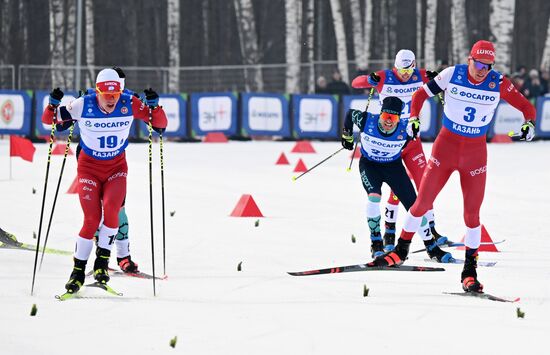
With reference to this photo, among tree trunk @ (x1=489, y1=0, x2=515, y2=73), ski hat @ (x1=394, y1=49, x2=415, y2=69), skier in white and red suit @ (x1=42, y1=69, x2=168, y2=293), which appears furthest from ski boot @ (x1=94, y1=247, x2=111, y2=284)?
tree trunk @ (x1=489, y1=0, x2=515, y2=73)

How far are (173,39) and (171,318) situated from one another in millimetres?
28913

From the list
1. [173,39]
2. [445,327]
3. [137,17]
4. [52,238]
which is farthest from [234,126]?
[137,17]

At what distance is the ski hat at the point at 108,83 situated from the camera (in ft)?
28.0

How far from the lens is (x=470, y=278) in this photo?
28.5 ft

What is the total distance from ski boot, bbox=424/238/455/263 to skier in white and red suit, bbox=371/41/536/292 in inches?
45.7

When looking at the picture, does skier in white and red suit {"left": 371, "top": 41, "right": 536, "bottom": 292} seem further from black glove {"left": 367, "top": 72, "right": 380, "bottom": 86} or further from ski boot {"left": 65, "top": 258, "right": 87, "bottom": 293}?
ski boot {"left": 65, "top": 258, "right": 87, "bottom": 293}

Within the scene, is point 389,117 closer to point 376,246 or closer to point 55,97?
point 376,246

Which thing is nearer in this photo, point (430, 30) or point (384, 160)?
point (384, 160)

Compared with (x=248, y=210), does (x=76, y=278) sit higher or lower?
lower

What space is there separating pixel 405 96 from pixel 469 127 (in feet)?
6.61

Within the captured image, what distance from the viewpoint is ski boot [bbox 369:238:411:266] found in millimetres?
9633

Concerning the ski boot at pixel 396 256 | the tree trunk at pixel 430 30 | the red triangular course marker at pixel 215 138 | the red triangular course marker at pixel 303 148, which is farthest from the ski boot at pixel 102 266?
the tree trunk at pixel 430 30

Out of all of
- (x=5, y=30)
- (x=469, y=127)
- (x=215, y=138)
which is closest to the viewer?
(x=469, y=127)

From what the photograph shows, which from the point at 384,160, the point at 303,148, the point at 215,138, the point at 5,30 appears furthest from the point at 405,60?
the point at 5,30
